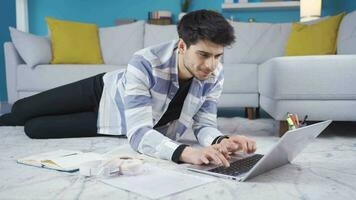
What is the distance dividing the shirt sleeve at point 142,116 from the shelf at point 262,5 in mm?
2961

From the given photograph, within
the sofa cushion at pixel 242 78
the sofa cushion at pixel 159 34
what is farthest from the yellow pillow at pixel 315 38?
the sofa cushion at pixel 159 34

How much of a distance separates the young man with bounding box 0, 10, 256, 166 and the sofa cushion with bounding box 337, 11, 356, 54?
1331 millimetres

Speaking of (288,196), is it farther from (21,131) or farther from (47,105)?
(21,131)

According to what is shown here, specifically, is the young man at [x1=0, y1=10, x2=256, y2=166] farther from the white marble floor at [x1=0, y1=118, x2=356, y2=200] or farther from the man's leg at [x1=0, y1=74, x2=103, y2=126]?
the white marble floor at [x1=0, y1=118, x2=356, y2=200]

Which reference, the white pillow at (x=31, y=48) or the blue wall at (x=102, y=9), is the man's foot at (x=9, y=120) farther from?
the blue wall at (x=102, y=9)

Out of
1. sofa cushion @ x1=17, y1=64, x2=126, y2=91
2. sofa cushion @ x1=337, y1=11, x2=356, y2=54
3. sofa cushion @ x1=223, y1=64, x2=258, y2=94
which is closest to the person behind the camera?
sofa cushion @ x1=337, y1=11, x2=356, y2=54

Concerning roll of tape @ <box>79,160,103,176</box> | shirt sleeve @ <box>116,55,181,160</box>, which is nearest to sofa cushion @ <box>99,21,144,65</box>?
shirt sleeve @ <box>116,55,181,160</box>

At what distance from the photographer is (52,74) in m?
2.85

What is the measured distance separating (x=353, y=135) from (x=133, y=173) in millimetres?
1375

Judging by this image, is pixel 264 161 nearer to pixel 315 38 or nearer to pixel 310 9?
pixel 315 38

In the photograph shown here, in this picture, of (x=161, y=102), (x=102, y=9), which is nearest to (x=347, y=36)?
(x=161, y=102)

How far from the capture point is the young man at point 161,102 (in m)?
1.16

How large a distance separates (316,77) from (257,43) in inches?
58.4

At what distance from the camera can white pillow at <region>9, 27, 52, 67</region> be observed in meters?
2.91
